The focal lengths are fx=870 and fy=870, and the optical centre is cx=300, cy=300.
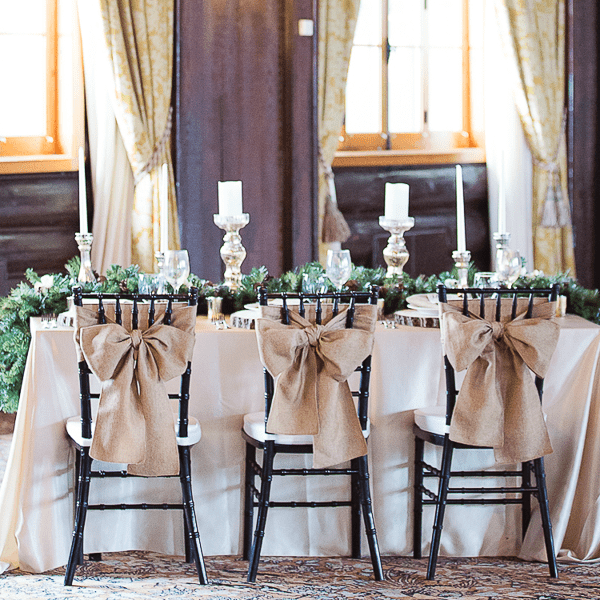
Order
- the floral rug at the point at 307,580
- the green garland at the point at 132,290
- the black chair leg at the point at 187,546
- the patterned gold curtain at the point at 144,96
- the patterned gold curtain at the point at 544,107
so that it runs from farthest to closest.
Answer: the patterned gold curtain at the point at 544,107
the patterned gold curtain at the point at 144,96
the green garland at the point at 132,290
the black chair leg at the point at 187,546
the floral rug at the point at 307,580

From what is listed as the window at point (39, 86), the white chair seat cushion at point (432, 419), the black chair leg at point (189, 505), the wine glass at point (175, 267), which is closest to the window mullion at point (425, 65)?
the window at point (39, 86)

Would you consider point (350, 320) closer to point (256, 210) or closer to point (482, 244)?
point (256, 210)

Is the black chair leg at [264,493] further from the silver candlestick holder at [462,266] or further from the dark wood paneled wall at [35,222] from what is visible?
the dark wood paneled wall at [35,222]

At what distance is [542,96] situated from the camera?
5.68 metres

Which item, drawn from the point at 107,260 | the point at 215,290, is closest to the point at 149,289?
the point at 215,290

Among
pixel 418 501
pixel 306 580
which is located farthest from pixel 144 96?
pixel 306 580

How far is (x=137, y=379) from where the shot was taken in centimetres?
248

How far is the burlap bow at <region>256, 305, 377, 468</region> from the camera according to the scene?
8.00 ft

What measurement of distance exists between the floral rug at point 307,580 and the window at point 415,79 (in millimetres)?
3533

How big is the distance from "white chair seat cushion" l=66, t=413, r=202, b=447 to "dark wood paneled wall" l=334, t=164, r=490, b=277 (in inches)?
127

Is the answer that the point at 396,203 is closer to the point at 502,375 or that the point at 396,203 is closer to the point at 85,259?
the point at 502,375

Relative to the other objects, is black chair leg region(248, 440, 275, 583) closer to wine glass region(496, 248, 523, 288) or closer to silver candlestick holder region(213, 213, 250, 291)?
silver candlestick holder region(213, 213, 250, 291)

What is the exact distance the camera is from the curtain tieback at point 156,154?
5162mm

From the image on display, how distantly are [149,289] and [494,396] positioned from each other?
1144 mm
